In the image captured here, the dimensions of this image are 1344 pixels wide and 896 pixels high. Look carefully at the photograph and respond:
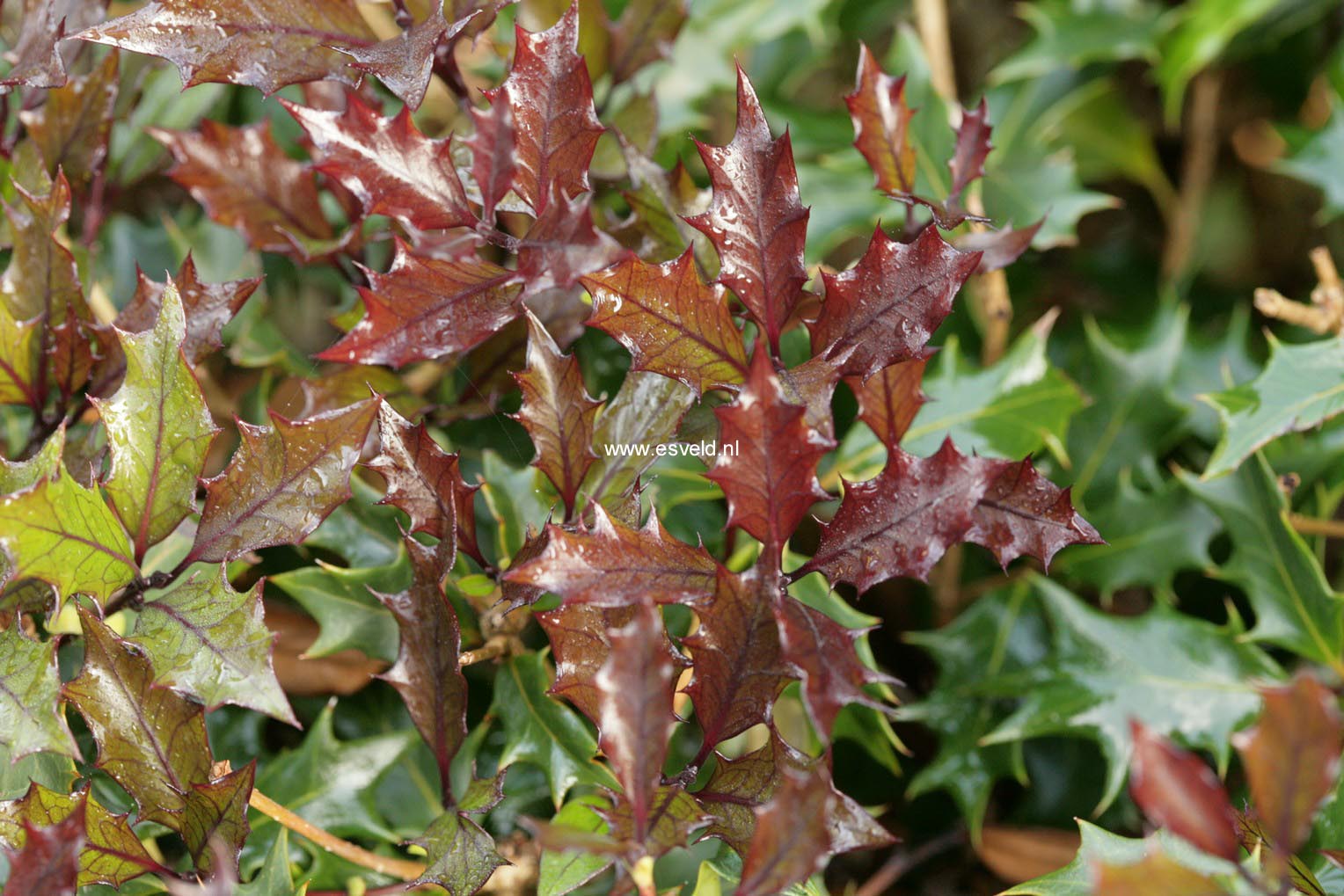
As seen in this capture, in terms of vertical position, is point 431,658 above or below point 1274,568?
above

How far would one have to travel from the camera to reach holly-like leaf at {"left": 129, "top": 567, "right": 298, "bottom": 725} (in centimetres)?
55

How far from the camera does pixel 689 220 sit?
58 centimetres

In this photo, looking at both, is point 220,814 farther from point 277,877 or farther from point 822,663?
point 822,663

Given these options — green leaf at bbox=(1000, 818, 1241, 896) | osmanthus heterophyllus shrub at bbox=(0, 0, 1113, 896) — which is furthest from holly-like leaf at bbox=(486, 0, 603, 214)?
green leaf at bbox=(1000, 818, 1241, 896)

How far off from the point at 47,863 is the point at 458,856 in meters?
0.22

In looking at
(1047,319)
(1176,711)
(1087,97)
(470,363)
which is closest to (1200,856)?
(1176,711)

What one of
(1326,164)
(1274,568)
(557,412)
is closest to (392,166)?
(557,412)

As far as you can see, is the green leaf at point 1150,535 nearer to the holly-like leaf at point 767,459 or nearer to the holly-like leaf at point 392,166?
the holly-like leaf at point 767,459

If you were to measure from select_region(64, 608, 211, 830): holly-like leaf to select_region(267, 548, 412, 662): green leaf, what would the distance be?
0.16 m

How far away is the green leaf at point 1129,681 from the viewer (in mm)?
891

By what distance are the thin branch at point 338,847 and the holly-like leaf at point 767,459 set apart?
337mm

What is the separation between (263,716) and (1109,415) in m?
0.86

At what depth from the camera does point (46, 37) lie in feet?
2.38

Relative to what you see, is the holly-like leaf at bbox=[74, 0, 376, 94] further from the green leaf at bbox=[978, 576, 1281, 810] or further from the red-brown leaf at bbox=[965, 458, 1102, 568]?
the green leaf at bbox=[978, 576, 1281, 810]
